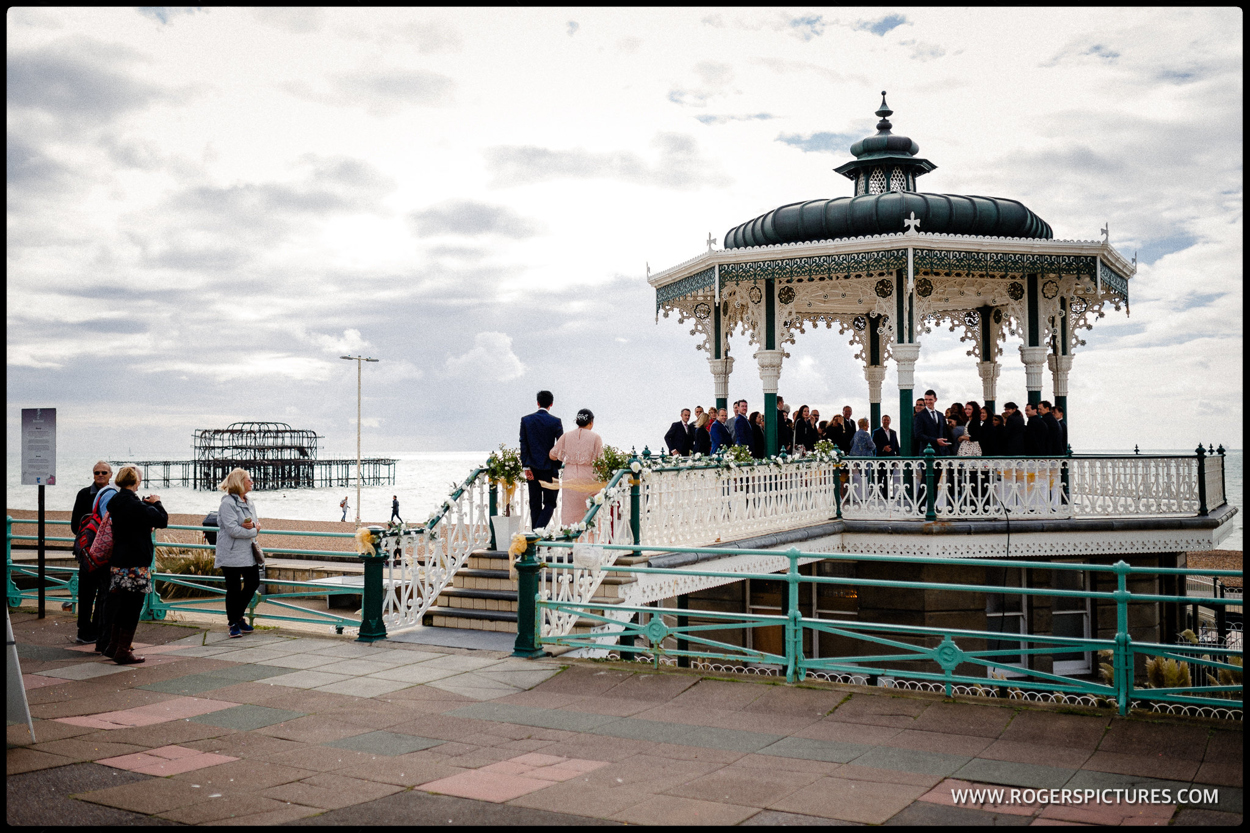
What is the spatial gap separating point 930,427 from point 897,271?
8.89 feet

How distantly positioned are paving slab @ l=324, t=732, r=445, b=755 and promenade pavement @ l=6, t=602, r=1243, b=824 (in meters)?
0.02

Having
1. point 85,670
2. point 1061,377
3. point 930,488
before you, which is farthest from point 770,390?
point 85,670

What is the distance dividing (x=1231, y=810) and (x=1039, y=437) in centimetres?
1202

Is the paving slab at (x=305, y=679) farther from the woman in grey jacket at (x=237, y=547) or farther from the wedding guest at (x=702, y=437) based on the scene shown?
the wedding guest at (x=702, y=437)

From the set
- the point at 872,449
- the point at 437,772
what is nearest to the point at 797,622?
the point at 437,772

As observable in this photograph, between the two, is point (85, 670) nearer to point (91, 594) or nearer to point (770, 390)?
point (91, 594)

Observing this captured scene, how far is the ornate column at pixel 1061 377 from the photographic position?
18.2 metres

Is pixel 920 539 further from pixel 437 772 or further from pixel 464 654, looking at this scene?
pixel 437 772

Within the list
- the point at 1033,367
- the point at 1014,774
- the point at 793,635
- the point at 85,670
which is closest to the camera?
the point at 1014,774

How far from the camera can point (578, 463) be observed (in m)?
11.5

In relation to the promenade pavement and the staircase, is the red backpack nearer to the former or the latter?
the promenade pavement

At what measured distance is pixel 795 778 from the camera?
5.27 m

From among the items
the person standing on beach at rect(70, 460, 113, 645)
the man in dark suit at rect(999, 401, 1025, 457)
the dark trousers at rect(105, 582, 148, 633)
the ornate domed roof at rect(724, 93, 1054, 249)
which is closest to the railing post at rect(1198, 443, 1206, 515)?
the man in dark suit at rect(999, 401, 1025, 457)

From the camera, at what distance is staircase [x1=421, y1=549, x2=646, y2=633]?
410 inches
